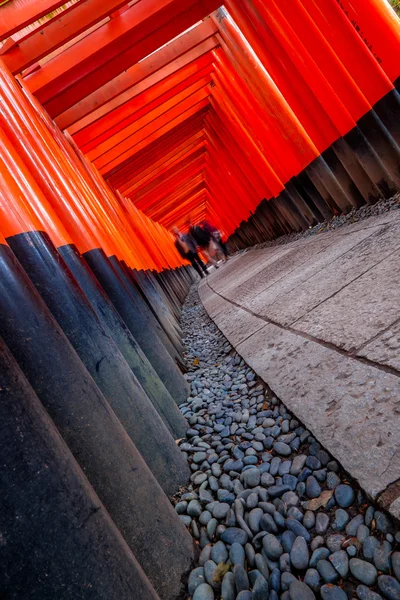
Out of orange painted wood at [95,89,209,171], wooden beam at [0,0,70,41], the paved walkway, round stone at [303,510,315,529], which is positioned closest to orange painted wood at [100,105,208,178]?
orange painted wood at [95,89,209,171]

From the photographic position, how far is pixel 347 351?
1559mm

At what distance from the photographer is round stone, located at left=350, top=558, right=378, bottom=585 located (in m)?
0.81

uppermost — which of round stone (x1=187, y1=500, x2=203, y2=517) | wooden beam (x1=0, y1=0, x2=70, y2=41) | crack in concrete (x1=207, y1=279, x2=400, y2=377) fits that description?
wooden beam (x1=0, y1=0, x2=70, y2=41)

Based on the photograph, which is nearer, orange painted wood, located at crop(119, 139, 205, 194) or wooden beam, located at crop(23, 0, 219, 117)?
wooden beam, located at crop(23, 0, 219, 117)

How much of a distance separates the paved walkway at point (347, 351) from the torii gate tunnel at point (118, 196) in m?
0.68

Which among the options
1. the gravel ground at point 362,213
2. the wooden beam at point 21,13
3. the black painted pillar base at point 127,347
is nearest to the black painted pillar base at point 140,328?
the black painted pillar base at point 127,347

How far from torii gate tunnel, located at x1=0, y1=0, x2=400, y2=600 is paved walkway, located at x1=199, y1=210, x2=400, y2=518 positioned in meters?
0.68

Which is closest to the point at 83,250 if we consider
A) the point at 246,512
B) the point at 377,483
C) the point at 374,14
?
the point at 246,512

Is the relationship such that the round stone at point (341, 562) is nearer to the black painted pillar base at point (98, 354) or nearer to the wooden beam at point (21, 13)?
the black painted pillar base at point (98, 354)

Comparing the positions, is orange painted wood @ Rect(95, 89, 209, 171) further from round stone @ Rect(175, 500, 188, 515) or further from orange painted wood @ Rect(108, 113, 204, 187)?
round stone @ Rect(175, 500, 188, 515)

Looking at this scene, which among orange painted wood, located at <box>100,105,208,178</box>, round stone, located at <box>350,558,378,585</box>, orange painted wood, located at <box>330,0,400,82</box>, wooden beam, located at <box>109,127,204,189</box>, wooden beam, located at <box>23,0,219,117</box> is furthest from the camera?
wooden beam, located at <box>109,127,204,189</box>

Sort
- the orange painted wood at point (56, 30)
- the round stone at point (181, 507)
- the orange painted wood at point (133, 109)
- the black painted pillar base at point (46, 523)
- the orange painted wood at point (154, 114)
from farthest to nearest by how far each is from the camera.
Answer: the orange painted wood at point (154, 114) → the orange painted wood at point (133, 109) → the orange painted wood at point (56, 30) → the round stone at point (181, 507) → the black painted pillar base at point (46, 523)

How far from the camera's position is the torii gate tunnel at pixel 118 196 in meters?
0.83

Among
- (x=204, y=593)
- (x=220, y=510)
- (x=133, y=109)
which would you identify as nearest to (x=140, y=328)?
(x=220, y=510)
